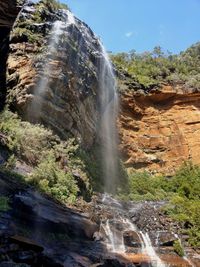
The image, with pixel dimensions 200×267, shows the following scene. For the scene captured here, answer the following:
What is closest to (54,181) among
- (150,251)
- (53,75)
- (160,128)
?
(150,251)

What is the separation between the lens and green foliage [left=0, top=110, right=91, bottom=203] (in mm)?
13258

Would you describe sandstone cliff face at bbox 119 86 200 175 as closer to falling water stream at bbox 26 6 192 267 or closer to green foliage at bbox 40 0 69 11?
falling water stream at bbox 26 6 192 267

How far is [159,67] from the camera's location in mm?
30328

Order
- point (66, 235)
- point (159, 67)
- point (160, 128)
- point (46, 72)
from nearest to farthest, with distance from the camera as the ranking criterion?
point (66, 235) → point (46, 72) → point (160, 128) → point (159, 67)

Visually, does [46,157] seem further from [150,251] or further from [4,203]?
[4,203]

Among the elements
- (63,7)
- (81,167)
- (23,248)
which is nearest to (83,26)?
(63,7)

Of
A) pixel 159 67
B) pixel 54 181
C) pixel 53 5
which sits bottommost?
pixel 54 181

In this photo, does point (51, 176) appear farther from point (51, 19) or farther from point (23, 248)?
point (51, 19)

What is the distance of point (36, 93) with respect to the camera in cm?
1723

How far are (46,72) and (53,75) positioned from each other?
1.08 feet

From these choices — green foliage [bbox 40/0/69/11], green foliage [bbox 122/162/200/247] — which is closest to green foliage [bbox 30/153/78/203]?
green foliage [bbox 122/162/200/247]

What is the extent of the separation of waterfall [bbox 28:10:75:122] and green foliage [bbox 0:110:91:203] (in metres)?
0.75

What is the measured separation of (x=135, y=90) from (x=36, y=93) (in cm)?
1142

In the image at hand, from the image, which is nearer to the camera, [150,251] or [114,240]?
[150,251]
